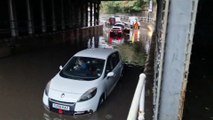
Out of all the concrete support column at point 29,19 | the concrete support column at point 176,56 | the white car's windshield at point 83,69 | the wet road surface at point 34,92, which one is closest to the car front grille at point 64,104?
the wet road surface at point 34,92

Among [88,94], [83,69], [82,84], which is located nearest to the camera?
[88,94]

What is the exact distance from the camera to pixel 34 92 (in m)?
8.19

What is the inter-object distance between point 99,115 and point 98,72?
138cm

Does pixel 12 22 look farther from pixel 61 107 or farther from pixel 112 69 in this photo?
pixel 61 107

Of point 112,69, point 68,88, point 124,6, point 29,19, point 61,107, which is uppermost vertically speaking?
point 124,6

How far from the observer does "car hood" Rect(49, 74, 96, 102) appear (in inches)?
245

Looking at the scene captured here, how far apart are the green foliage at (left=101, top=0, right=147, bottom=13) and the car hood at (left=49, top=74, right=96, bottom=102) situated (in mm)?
56191

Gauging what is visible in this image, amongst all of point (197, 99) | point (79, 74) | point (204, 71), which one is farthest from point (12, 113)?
point (204, 71)

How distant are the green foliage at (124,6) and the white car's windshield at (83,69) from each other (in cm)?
5509

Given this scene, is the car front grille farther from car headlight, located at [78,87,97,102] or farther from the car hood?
car headlight, located at [78,87,97,102]

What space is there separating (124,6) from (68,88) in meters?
60.7

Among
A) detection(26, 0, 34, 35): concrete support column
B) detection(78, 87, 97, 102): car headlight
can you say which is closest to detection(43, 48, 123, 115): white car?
detection(78, 87, 97, 102): car headlight

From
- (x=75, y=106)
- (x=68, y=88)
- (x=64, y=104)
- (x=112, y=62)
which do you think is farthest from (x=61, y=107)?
(x=112, y=62)

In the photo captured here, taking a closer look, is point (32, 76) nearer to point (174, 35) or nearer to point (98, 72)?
point (98, 72)
